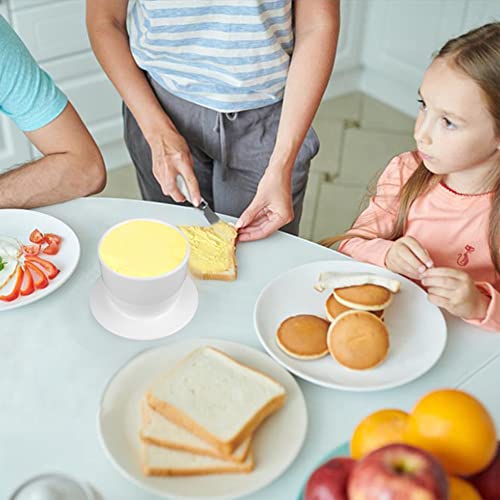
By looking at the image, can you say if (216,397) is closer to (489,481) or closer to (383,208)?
(489,481)

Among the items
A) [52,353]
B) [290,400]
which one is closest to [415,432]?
[290,400]

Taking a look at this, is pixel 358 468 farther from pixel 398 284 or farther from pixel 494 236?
pixel 494 236

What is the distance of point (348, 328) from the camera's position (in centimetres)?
99

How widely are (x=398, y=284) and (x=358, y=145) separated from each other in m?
2.18

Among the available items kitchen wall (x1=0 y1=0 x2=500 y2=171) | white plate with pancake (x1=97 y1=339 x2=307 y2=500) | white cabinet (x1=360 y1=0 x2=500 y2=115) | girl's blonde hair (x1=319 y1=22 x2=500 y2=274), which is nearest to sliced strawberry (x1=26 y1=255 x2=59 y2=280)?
white plate with pancake (x1=97 y1=339 x2=307 y2=500)

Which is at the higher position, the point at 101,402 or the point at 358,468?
the point at 358,468

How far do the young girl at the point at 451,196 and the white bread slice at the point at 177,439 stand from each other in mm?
425

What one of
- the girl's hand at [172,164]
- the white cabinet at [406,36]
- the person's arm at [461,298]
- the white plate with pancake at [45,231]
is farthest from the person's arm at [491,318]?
the white cabinet at [406,36]

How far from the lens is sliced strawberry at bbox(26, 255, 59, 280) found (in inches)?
45.3

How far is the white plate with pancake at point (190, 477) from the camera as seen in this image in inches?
32.7

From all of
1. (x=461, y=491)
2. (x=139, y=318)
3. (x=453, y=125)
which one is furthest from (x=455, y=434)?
(x=453, y=125)

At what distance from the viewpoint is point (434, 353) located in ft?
3.36

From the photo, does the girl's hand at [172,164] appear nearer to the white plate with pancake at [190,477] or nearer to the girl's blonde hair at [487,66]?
the girl's blonde hair at [487,66]

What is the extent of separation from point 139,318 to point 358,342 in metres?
0.33
